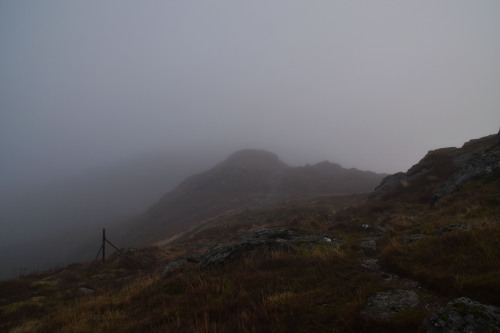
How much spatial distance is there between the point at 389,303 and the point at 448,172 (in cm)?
2150

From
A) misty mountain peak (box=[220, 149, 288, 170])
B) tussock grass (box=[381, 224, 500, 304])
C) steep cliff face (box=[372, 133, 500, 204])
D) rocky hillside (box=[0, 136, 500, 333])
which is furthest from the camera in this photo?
misty mountain peak (box=[220, 149, 288, 170])

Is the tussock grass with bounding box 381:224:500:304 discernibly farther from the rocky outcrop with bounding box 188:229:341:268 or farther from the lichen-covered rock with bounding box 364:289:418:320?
the rocky outcrop with bounding box 188:229:341:268

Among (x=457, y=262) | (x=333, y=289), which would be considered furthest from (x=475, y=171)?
(x=333, y=289)

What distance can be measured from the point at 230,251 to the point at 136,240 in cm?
6156

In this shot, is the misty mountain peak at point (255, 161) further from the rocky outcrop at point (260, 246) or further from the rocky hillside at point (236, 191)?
the rocky outcrop at point (260, 246)

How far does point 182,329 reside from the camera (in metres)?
5.29

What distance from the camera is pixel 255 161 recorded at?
110250mm

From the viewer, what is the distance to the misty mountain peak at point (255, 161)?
101 meters

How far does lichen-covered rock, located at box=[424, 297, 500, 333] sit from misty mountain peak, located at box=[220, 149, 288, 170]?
3639 inches

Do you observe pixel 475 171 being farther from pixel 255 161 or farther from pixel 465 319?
pixel 255 161

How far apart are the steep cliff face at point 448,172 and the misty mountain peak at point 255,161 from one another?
7326cm

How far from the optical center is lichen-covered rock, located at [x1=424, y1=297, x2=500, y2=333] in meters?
3.22

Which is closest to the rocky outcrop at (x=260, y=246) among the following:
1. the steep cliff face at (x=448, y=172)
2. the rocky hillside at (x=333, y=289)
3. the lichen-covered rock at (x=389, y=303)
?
the rocky hillside at (x=333, y=289)

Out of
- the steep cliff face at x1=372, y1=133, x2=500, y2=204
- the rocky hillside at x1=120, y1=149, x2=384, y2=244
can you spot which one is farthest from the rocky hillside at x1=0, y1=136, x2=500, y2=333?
the rocky hillside at x1=120, y1=149, x2=384, y2=244
